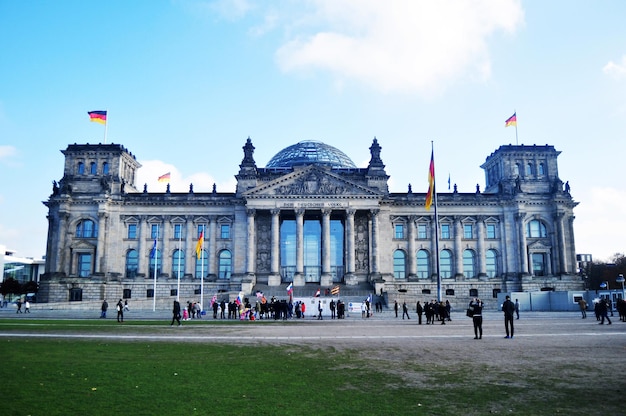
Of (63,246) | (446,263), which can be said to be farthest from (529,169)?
(63,246)

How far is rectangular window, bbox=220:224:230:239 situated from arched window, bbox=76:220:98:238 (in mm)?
19762

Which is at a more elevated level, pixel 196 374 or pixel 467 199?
pixel 467 199

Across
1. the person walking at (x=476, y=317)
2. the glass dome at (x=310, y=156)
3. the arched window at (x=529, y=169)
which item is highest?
the glass dome at (x=310, y=156)

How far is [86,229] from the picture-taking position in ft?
269

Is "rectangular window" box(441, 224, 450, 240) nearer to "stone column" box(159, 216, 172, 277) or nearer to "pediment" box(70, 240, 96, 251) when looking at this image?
"stone column" box(159, 216, 172, 277)

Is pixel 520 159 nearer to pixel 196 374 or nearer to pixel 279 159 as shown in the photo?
pixel 279 159

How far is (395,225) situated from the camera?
3319 inches

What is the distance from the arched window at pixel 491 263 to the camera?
8388 cm

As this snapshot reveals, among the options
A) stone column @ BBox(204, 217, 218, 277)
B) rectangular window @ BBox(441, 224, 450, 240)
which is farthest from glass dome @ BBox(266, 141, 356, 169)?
rectangular window @ BBox(441, 224, 450, 240)

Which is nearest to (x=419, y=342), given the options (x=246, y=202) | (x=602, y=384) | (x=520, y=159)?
(x=602, y=384)

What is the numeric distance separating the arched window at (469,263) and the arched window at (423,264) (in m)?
6.10

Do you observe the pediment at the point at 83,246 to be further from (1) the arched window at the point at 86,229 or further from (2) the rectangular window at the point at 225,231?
(2) the rectangular window at the point at 225,231

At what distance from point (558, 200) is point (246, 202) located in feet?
165

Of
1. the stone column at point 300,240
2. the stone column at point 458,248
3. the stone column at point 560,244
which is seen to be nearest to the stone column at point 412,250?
the stone column at point 458,248
